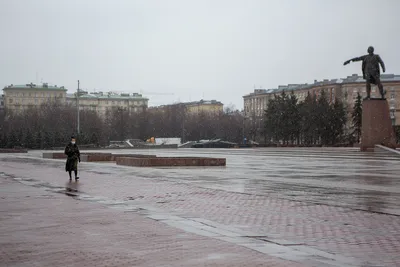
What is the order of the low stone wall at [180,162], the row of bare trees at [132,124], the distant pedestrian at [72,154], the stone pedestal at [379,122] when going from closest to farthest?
the distant pedestrian at [72,154], the low stone wall at [180,162], the stone pedestal at [379,122], the row of bare trees at [132,124]

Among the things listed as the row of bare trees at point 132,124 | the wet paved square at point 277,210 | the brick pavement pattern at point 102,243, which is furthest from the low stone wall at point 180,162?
the row of bare trees at point 132,124

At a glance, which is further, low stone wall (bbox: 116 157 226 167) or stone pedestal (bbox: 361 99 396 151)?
stone pedestal (bbox: 361 99 396 151)

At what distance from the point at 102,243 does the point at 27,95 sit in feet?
594

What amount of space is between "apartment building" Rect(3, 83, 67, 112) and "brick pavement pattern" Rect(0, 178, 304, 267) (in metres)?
169

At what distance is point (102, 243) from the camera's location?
8664 millimetres

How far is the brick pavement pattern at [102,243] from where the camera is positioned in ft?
24.4

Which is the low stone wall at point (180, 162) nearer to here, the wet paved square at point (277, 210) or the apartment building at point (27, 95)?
the wet paved square at point (277, 210)

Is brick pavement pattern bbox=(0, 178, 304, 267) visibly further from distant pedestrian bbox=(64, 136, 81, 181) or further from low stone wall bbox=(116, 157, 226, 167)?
low stone wall bbox=(116, 157, 226, 167)

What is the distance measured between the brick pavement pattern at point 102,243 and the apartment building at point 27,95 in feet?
556

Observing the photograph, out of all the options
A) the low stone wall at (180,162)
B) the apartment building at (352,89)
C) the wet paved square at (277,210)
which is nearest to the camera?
the wet paved square at (277,210)

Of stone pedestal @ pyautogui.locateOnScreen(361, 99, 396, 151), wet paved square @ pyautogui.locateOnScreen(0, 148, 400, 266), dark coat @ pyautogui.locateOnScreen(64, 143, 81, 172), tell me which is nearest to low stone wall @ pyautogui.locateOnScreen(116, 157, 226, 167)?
wet paved square @ pyautogui.locateOnScreen(0, 148, 400, 266)

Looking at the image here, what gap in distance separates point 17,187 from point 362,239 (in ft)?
40.9

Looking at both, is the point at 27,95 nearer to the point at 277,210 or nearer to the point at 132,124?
the point at 132,124

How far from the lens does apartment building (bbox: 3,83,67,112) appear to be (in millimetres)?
179000
